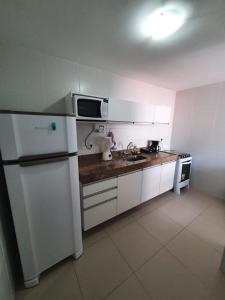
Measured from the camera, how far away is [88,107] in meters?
1.62

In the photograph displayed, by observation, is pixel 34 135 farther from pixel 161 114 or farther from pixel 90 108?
pixel 161 114

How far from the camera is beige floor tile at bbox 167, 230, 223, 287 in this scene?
1281 mm

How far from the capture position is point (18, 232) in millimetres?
1036

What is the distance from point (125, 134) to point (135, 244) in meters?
1.76

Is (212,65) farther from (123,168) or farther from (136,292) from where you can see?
(136,292)

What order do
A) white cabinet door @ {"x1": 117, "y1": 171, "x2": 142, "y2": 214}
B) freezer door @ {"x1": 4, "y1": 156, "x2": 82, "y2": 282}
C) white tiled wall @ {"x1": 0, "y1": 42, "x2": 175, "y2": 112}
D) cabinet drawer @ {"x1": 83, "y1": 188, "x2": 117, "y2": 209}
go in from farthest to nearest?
1. white cabinet door @ {"x1": 117, "y1": 171, "x2": 142, "y2": 214}
2. cabinet drawer @ {"x1": 83, "y1": 188, "x2": 117, "y2": 209}
3. white tiled wall @ {"x1": 0, "y1": 42, "x2": 175, "y2": 112}
4. freezer door @ {"x1": 4, "y1": 156, "x2": 82, "y2": 282}

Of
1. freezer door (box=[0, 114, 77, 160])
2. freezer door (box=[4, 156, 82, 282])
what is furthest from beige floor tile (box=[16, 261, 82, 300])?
freezer door (box=[0, 114, 77, 160])

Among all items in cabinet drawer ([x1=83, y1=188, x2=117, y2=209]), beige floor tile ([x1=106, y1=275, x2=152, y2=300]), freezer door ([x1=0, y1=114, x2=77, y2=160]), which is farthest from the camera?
cabinet drawer ([x1=83, y1=188, x2=117, y2=209])

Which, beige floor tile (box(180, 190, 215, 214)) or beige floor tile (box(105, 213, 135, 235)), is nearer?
beige floor tile (box(105, 213, 135, 235))

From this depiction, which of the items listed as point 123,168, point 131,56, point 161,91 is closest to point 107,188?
point 123,168

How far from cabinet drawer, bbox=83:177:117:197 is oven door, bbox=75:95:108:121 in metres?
0.83

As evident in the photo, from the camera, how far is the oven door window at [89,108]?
1.55 meters

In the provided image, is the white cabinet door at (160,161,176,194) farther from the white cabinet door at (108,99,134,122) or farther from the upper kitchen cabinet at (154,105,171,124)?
the white cabinet door at (108,99,134,122)

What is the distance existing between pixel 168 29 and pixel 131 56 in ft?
1.83
